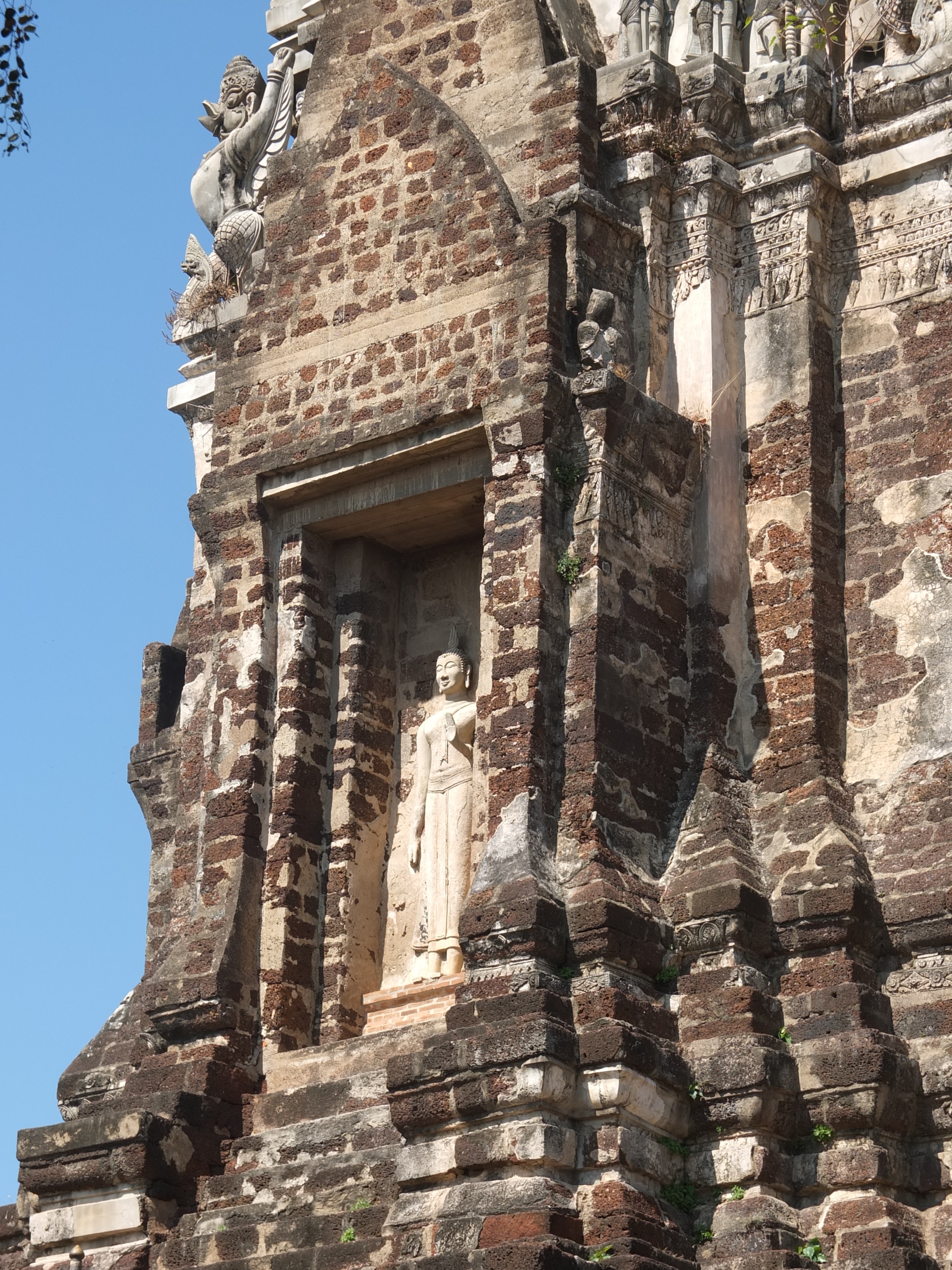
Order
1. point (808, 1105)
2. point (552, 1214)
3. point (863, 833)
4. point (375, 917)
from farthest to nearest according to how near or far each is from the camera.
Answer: point (375, 917) < point (863, 833) < point (808, 1105) < point (552, 1214)

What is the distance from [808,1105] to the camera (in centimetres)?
1220

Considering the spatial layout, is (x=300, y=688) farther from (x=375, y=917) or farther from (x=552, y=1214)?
(x=552, y=1214)

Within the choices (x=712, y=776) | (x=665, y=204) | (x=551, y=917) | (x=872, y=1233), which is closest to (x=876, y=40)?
(x=665, y=204)

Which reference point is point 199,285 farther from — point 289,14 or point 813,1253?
point 813,1253

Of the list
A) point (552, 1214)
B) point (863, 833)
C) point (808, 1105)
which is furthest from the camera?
point (863, 833)

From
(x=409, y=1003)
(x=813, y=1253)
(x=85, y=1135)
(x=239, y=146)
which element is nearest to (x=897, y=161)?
(x=239, y=146)

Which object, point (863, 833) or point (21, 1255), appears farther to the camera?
point (21, 1255)

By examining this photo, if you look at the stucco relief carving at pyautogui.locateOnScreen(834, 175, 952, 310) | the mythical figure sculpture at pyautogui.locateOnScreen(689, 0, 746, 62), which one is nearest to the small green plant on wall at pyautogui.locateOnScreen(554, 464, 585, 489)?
the stucco relief carving at pyautogui.locateOnScreen(834, 175, 952, 310)

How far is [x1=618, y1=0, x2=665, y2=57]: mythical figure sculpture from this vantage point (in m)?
15.0

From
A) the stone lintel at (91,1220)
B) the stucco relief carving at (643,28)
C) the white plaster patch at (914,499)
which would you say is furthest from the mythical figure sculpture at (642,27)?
the stone lintel at (91,1220)

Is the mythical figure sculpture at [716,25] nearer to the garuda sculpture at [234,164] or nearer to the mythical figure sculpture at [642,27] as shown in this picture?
the mythical figure sculpture at [642,27]

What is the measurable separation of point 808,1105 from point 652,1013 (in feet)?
2.91

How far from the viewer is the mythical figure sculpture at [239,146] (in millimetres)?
16875

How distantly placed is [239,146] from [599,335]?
445 centimetres
